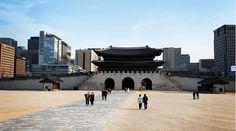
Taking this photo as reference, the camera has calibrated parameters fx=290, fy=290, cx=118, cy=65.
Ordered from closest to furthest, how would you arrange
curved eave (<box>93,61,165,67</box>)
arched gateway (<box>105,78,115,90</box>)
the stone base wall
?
the stone base wall < curved eave (<box>93,61,165,67</box>) < arched gateway (<box>105,78,115,90</box>)

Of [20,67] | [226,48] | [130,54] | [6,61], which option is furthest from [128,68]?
[20,67]

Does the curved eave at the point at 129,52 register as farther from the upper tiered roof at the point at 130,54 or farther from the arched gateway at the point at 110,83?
the arched gateway at the point at 110,83

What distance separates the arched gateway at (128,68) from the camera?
3189 inches

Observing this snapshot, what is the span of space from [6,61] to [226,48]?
127m

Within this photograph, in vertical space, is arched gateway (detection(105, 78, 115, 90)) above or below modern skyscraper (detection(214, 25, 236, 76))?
below

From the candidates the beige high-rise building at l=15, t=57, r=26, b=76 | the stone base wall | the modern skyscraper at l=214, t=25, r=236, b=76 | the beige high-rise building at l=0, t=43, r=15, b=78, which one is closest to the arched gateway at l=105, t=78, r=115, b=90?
the stone base wall

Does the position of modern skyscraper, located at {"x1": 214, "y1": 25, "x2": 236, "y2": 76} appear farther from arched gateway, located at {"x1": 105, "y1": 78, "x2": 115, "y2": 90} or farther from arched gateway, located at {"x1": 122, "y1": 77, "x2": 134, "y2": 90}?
arched gateway, located at {"x1": 105, "y1": 78, "x2": 115, "y2": 90}

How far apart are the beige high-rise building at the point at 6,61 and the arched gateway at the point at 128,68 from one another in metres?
91.9

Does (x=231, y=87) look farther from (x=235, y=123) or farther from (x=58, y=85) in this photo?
(x=235, y=123)

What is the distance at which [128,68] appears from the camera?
270 feet

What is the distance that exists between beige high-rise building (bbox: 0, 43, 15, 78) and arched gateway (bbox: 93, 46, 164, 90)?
91920 millimetres

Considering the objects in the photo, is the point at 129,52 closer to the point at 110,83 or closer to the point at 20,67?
the point at 110,83

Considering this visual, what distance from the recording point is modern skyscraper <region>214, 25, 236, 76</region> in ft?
547

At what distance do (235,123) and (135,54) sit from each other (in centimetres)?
6792
